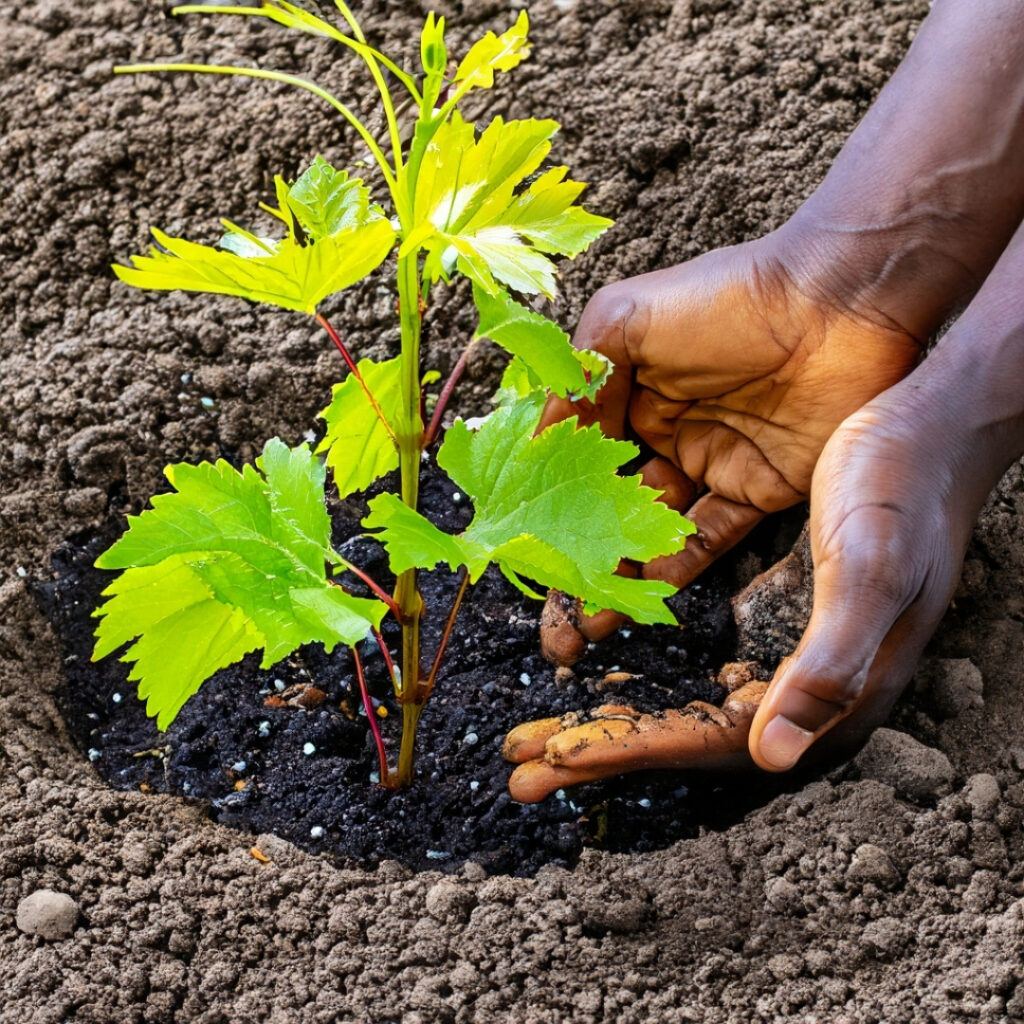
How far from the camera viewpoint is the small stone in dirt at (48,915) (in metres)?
1.50

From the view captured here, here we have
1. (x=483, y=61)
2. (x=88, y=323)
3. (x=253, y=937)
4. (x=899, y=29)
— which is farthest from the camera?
(x=899, y=29)

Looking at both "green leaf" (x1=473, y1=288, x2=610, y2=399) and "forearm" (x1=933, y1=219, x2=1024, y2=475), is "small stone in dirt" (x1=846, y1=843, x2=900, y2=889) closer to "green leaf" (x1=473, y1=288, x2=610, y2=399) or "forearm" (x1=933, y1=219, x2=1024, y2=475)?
"forearm" (x1=933, y1=219, x2=1024, y2=475)

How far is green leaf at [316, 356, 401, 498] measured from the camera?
1.43 meters

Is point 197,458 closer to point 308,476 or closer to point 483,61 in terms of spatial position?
point 308,476

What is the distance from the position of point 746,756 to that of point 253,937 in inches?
30.9

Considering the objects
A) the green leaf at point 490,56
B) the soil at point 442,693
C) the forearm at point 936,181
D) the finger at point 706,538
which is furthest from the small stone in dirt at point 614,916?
the forearm at point 936,181

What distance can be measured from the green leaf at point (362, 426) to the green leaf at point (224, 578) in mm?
81

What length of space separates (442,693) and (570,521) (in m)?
0.71

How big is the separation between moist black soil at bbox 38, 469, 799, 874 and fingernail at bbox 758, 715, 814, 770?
1.02ft

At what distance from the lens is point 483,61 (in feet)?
4.04

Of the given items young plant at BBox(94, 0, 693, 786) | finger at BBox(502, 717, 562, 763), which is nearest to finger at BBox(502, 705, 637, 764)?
finger at BBox(502, 717, 562, 763)

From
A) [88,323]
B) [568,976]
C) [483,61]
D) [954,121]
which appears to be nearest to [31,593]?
[88,323]

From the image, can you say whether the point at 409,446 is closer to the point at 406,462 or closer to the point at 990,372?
the point at 406,462

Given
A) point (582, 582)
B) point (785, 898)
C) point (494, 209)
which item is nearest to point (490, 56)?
point (494, 209)
